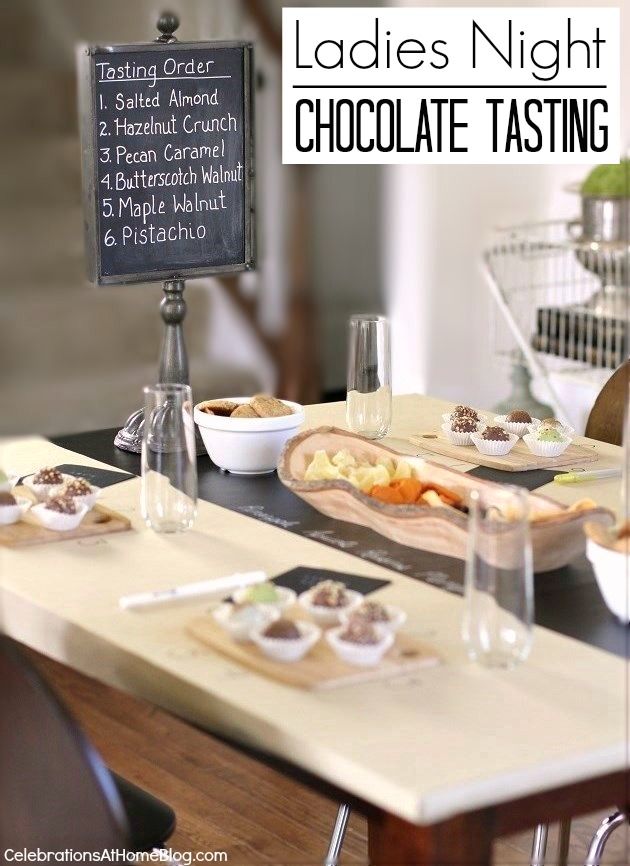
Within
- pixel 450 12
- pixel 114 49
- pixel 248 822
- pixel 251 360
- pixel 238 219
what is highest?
pixel 450 12

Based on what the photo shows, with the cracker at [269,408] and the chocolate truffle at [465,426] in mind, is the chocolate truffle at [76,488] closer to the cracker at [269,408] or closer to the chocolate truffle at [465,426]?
the cracker at [269,408]

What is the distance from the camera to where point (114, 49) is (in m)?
2.52

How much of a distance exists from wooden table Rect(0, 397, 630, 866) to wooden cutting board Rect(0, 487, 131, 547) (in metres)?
0.04

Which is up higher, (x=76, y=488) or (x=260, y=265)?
(x=260, y=265)

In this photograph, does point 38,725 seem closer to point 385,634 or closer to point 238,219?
point 385,634

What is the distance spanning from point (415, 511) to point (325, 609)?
1.30 ft

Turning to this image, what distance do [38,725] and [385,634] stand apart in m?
0.39

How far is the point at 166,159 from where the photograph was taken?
2.62m

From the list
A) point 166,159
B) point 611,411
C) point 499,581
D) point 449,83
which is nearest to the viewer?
point 499,581

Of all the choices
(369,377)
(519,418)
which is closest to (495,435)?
(519,418)

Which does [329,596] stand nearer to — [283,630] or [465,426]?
[283,630]

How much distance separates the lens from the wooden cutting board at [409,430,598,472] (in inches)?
95.3

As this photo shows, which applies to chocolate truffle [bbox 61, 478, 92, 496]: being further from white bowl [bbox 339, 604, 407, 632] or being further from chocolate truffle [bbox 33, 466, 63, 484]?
white bowl [bbox 339, 604, 407, 632]

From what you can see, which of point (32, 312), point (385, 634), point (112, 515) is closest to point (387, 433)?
point (112, 515)
